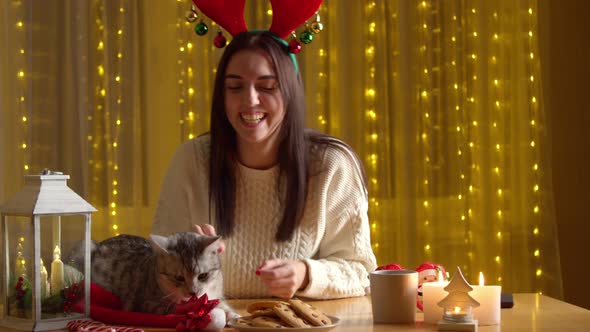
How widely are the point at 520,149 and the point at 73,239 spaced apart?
2.35 m

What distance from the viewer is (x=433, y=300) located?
1.42 meters

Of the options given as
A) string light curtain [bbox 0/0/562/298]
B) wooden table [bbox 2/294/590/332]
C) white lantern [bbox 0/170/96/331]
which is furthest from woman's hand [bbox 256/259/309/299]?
string light curtain [bbox 0/0/562/298]

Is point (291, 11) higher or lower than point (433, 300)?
higher

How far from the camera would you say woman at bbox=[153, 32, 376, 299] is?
194cm

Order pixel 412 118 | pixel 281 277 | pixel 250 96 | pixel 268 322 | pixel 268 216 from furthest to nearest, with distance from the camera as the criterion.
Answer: pixel 412 118, pixel 268 216, pixel 250 96, pixel 281 277, pixel 268 322

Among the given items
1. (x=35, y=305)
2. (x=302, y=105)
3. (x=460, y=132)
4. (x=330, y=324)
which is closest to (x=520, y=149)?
(x=460, y=132)

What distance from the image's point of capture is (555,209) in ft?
11.1

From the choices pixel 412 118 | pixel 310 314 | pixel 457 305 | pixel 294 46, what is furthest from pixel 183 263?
pixel 412 118

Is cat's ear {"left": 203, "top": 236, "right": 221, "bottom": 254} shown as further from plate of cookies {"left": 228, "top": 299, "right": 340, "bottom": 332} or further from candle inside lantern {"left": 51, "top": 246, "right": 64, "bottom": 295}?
candle inside lantern {"left": 51, "top": 246, "right": 64, "bottom": 295}

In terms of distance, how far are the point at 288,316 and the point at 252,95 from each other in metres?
0.73

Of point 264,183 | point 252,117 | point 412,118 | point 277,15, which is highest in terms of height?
point 277,15

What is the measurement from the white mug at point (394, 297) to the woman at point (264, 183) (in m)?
0.41

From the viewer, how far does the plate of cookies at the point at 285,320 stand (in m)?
1.31

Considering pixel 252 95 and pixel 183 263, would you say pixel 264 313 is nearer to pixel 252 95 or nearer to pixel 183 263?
pixel 183 263
